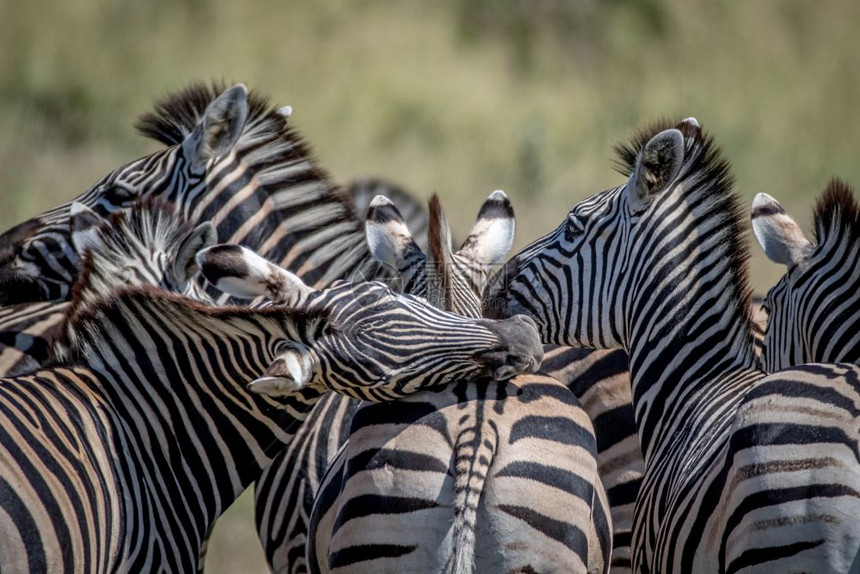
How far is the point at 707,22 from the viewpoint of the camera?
68.1ft

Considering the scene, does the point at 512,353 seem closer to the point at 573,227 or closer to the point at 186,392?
the point at 186,392

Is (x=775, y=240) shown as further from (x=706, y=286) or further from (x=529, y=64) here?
(x=529, y=64)

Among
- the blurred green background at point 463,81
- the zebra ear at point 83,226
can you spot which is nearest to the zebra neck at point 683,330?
the zebra ear at point 83,226

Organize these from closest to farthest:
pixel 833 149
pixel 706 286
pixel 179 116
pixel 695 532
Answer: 1. pixel 695 532
2. pixel 706 286
3. pixel 179 116
4. pixel 833 149

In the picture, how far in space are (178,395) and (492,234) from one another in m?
1.90

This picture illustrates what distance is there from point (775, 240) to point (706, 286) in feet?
2.13

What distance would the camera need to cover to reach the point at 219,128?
223 inches

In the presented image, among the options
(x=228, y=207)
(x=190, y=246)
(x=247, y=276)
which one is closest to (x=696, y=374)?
(x=247, y=276)

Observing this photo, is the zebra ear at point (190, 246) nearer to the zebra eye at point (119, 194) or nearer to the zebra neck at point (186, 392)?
the zebra neck at point (186, 392)

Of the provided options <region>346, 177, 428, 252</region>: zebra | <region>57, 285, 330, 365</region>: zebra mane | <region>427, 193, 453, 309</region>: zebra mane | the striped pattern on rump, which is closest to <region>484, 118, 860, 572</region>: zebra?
the striped pattern on rump

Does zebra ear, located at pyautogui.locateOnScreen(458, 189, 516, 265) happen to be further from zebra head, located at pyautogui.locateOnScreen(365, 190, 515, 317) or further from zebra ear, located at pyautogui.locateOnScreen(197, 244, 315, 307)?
zebra ear, located at pyautogui.locateOnScreen(197, 244, 315, 307)

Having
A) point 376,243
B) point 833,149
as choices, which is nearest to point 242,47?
point 833,149

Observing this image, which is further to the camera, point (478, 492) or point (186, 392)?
point (186, 392)

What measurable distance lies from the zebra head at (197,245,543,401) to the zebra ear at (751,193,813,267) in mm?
1699
